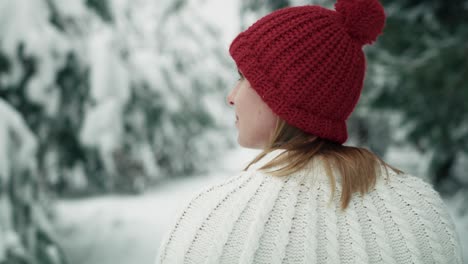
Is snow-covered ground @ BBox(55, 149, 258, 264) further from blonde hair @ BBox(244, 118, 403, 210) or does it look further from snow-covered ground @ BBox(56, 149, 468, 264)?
blonde hair @ BBox(244, 118, 403, 210)

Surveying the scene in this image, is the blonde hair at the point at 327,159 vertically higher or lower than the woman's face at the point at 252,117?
lower

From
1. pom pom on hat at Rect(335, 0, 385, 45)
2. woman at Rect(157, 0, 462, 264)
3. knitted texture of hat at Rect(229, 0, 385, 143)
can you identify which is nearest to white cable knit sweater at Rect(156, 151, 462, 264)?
woman at Rect(157, 0, 462, 264)

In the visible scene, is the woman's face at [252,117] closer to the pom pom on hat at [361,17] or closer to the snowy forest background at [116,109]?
the pom pom on hat at [361,17]

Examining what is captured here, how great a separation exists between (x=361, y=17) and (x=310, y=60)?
215 millimetres

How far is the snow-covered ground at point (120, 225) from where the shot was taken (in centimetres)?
426

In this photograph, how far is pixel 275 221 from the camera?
1.09m

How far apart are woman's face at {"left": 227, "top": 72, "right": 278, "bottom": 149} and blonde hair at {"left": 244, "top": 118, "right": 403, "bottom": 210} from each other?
1.7 inches

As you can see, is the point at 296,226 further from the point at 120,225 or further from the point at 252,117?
the point at 120,225

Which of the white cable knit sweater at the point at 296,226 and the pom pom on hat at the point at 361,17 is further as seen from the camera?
the pom pom on hat at the point at 361,17

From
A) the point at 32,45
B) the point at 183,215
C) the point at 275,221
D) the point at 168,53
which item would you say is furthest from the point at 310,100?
the point at 168,53

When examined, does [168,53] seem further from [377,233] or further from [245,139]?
[377,233]

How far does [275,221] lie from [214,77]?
21.2 ft

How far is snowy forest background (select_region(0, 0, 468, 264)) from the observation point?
3180 mm

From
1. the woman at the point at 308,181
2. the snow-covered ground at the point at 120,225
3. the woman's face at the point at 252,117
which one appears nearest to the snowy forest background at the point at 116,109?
the snow-covered ground at the point at 120,225
